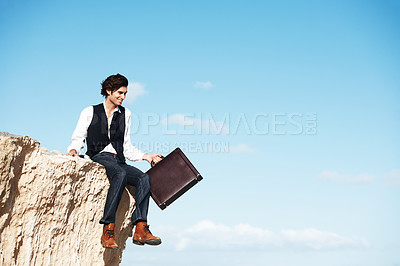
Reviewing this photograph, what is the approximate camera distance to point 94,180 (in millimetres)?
5852

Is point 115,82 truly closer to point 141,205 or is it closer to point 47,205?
point 141,205

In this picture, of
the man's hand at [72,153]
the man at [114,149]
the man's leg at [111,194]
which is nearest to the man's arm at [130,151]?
the man at [114,149]

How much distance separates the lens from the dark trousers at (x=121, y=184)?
560 centimetres

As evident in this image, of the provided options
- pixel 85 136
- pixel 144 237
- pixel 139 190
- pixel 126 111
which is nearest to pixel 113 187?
pixel 139 190

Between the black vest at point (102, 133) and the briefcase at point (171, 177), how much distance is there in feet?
1.77

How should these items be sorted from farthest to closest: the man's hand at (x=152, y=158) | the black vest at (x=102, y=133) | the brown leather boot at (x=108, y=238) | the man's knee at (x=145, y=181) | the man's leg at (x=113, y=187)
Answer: the man's hand at (x=152, y=158) → the black vest at (x=102, y=133) → the man's knee at (x=145, y=181) → the man's leg at (x=113, y=187) → the brown leather boot at (x=108, y=238)

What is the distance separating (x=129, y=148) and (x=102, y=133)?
472 mm

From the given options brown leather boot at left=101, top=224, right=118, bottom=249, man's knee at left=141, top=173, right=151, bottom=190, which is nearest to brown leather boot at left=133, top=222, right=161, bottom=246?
brown leather boot at left=101, top=224, right=118, bottom=249

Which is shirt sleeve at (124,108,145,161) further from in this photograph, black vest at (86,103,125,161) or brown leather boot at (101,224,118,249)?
brown leather boot at (101,224,118,249)

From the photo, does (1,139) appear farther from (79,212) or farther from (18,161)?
(79,212)

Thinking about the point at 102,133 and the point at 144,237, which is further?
the point at 102,133

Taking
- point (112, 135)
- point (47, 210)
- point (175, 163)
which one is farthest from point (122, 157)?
point (47, 210)

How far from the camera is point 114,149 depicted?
604cm

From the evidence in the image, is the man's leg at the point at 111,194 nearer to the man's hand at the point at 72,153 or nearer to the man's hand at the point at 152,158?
the man's hand at the point at 72,153
